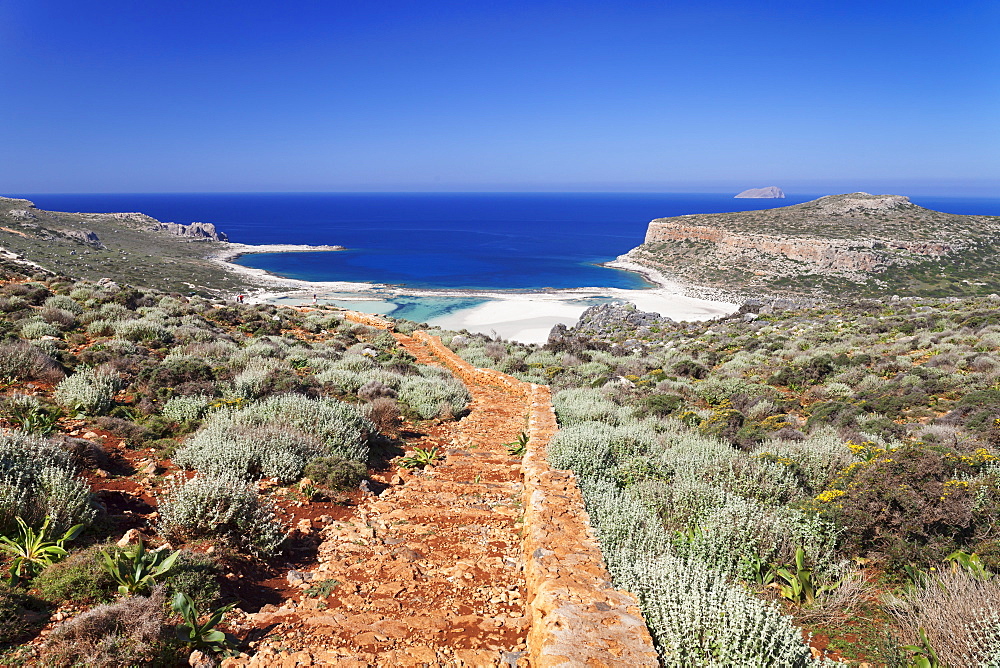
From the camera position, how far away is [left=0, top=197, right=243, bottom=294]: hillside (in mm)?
59875

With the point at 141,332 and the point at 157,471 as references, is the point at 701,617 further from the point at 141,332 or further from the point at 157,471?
the point at 141,332

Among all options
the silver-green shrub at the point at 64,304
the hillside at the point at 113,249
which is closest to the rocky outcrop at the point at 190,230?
the hillside at the point at 113,249

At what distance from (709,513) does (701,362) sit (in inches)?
583

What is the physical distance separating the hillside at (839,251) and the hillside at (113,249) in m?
71.0

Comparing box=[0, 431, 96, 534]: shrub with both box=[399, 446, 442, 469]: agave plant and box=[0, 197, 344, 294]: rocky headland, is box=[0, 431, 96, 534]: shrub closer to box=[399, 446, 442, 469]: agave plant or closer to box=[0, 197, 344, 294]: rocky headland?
box=[399, 446, 442, 469]: agave plant

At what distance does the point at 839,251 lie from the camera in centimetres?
7494

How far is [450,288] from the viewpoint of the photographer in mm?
76688

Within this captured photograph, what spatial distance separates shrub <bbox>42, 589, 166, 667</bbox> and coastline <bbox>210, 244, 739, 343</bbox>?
131ft

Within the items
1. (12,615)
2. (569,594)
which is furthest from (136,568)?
(569,594)

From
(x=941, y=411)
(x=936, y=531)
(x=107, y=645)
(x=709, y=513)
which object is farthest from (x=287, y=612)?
(x=941, y=411)

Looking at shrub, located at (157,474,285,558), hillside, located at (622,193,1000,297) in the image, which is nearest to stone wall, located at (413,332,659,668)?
shrub, located at (157,474,285,558)

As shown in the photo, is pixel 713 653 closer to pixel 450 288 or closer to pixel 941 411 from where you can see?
pixel 941 411

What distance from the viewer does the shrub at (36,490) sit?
12.9 ft

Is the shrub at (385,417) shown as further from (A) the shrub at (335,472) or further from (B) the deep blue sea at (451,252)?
(B) the deep blue sea at (451,252)
